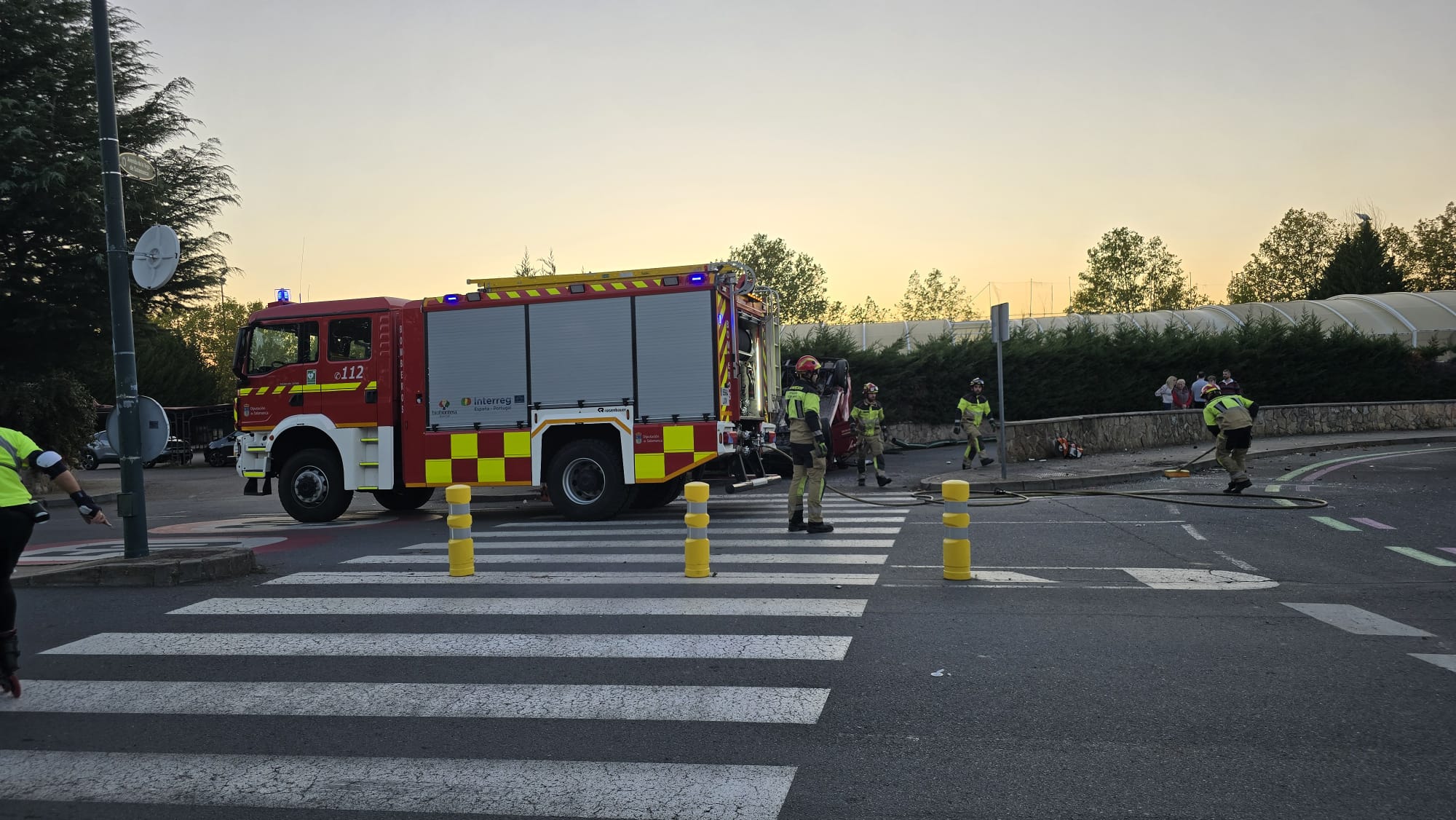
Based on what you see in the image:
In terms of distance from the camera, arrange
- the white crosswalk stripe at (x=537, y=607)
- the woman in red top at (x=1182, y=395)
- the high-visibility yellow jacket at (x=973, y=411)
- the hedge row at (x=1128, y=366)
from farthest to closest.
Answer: the hedge row at (x=1128, y=366) → the woman in red top at (x=1182, y=395) → the high-visibility yellow jacket at (x=973, y=411) → the white crosswalk stripe at (x=537, y=607)

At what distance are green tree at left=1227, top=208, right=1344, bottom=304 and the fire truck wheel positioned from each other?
6118 cm

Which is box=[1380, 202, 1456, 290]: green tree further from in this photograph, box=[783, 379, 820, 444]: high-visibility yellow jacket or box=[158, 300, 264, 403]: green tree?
box=[158, 300, 264, 403]: green tree

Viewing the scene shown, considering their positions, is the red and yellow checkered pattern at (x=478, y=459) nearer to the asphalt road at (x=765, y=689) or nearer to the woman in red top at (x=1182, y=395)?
the asphalt road at (x=765, y=689)

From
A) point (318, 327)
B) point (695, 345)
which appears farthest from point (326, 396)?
point (695, 345)

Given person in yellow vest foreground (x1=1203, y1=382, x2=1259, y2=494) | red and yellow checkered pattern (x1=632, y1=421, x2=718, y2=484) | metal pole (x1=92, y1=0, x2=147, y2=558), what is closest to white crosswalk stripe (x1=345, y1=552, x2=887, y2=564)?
metal pole (x1=92, y1=0, x2=147, y2=558)

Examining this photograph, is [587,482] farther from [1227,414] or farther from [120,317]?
[1227,414]

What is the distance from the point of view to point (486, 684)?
527cm

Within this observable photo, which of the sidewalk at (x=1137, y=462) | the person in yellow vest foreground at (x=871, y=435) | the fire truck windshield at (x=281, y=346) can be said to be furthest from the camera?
the person in yellow vest foreground at (x=871, y=435)

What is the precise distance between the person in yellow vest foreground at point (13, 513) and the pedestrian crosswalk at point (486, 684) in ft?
0.85

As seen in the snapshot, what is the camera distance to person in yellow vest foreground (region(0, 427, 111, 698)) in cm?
524

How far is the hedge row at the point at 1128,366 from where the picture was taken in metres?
27.5

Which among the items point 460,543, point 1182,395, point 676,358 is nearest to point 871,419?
point 676,358

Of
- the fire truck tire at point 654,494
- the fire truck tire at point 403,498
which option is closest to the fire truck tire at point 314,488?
the fire truck tire at point 403,498

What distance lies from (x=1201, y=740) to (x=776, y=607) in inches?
127
